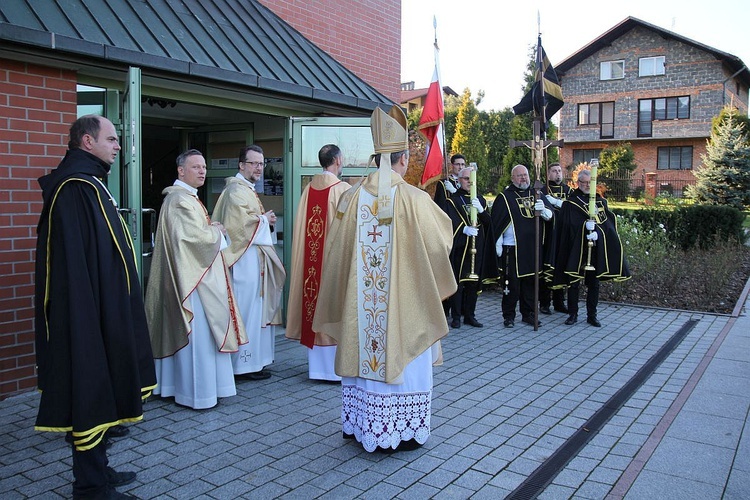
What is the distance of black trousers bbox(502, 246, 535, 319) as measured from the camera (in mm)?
8867

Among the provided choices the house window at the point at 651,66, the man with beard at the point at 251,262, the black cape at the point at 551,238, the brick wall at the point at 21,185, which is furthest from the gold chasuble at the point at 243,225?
the house window at the point at 651,66

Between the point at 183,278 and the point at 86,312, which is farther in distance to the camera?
the point at 183,278

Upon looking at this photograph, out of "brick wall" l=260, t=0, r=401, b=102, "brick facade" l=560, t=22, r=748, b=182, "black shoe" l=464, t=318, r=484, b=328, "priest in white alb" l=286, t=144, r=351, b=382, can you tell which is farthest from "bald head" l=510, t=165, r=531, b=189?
"brick facade" l=560, t=22, r=748, b=182

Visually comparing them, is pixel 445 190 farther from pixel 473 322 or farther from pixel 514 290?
pixel 473 322

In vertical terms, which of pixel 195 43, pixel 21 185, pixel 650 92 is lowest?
pixel 21 185

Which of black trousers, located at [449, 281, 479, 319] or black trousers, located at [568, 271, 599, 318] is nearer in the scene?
black trousers, located at [449, 281, 479, 319]

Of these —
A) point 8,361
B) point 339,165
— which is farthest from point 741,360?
point 8,361

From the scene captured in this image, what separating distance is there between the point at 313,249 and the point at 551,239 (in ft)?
14.3

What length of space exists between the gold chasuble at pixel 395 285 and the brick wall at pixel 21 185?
2876mm

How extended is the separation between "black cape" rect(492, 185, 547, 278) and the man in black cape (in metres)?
6.10

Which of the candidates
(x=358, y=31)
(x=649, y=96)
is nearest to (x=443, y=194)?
(x=358, y=31)

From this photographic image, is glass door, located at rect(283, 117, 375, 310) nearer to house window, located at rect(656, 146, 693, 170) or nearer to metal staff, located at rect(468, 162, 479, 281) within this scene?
metal staff, located at rect(468, 162, 479, 281)

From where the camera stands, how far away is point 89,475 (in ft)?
11.7

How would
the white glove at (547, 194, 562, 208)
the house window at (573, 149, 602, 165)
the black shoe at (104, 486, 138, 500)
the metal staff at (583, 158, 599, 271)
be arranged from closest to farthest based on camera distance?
the black shoe at (104, 486, 138, 500) < the metal staff at (583, 158, 599, 271) < the white glove at (547, 194, 562, 208) < the house window at (573, 149, 602, 165)
